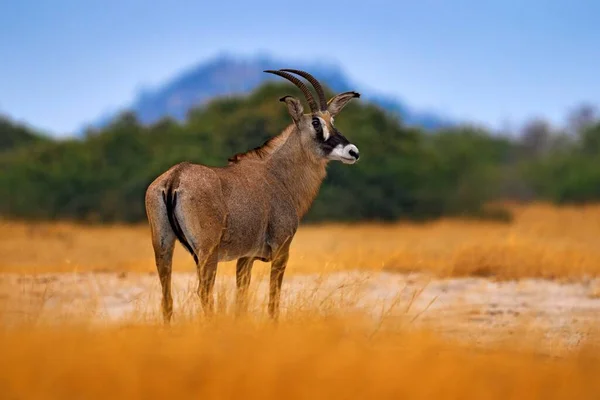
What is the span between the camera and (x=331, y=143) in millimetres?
9383

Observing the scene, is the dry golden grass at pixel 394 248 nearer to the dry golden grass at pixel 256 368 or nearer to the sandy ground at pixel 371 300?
the sandy ground at pixel 371 300

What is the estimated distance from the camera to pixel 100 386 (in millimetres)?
5312

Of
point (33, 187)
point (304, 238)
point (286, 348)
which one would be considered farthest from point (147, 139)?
point (286, 348)

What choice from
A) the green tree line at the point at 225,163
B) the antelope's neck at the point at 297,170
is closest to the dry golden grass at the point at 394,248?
the antelope's neck at the point at 297,170

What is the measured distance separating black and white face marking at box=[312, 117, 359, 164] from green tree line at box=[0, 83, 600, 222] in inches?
716

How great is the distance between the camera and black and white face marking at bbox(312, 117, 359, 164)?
9320mm

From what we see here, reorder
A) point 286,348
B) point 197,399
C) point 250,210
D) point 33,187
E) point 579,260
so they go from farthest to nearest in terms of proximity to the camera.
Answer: point 33,187 → point 579,260 → point 250,210 → point 286,348 → point 197,399

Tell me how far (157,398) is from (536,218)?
27.7m

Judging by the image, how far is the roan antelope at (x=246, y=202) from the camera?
25.8 ft

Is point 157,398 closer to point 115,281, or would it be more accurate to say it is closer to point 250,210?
point 250,210

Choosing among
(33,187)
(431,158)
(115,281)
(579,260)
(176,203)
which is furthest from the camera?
(431,158)

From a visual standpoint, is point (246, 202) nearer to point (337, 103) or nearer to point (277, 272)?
point (277, 272)

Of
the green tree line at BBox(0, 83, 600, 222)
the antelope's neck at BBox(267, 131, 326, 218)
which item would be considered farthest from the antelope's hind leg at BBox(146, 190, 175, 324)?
the green tree line at BBox(0, 83, 600, 222)

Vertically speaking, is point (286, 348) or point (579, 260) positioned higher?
point (286, 348)
